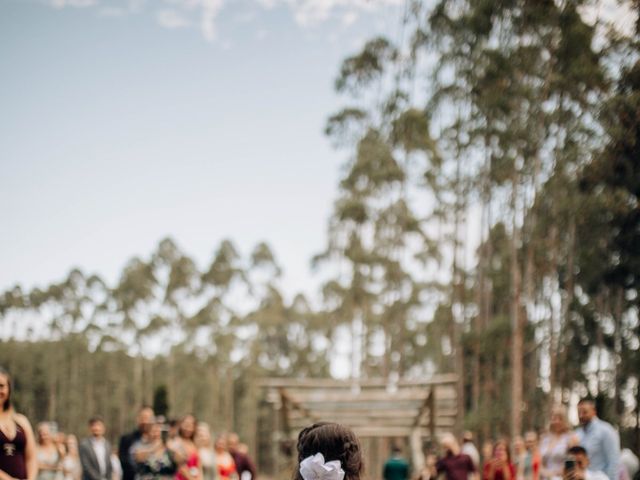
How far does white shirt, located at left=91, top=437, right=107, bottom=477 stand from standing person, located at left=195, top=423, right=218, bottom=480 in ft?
3.58

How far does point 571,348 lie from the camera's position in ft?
101

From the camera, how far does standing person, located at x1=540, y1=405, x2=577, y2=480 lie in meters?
8.61

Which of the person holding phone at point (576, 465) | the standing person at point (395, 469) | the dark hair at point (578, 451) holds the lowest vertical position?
the standing person at point (395, 469)

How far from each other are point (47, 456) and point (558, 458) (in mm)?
7192

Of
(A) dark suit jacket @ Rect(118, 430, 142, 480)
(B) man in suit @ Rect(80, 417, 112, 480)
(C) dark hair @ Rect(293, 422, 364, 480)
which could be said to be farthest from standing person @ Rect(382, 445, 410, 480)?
(C) dark hair @ Rect(293, 422, 364, 480)

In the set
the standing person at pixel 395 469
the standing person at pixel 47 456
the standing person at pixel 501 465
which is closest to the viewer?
the standing person at pixel 501 465

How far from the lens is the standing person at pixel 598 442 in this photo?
7.53 metres

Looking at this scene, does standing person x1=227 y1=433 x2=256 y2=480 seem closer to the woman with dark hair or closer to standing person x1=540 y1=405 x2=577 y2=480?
standing person x1=540 y1=405 x2=577 y2=480

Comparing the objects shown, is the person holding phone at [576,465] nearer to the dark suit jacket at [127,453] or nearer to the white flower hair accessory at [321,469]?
the white flower hair accessory at [321,469]

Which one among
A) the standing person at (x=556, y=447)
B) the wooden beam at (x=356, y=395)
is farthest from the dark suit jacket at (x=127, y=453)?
the wooden beam at (x=356, y=395)

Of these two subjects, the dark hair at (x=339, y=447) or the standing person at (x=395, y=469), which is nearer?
the dark hair at (x=339, y=447)

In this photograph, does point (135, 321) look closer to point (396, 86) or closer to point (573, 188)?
point (396, 86)

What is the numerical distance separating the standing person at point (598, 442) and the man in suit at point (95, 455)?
5.33 meters

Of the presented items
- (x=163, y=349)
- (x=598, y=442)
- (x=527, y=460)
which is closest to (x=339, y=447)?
(x=598, y=442)
